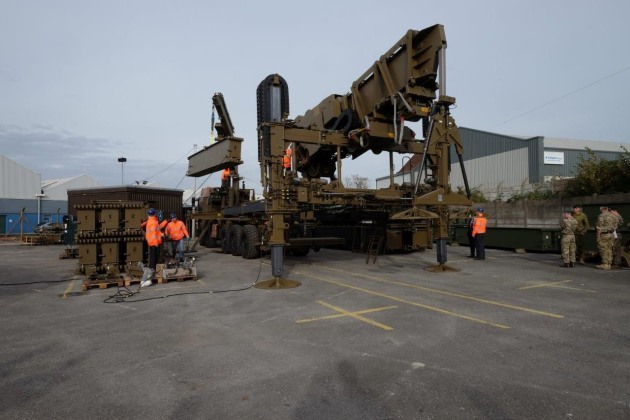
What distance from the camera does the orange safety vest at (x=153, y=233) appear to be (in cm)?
956

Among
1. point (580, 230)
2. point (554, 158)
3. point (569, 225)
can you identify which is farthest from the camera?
point (554, 158)

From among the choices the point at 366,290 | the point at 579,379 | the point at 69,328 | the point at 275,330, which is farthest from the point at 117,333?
the point at 579,379

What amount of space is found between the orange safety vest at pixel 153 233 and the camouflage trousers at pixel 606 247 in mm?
11528

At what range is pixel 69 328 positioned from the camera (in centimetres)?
581

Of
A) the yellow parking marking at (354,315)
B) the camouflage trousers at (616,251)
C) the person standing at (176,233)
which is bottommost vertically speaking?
the yellow parking marking at (354,315)

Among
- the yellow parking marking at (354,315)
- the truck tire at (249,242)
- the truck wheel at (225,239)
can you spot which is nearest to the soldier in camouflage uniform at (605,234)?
the yellow parking marking at (354,315)

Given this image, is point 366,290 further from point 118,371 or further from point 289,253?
point 289,253

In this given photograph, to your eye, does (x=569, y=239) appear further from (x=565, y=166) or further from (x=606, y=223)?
(x=565, y=166)

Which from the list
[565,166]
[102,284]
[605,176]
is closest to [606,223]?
[605,176]

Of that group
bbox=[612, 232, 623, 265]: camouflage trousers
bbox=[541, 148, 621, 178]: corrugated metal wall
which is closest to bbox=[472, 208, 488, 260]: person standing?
bbox=[612, 232, 623, 265]: camouflage trousers

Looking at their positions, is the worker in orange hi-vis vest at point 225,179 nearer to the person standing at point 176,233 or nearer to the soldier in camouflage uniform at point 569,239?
the person standing at point 176,233

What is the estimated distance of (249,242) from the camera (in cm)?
1395

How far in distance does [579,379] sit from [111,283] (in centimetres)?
871

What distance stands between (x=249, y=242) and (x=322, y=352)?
379 inches
